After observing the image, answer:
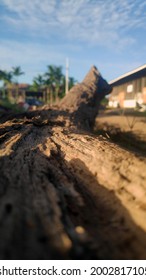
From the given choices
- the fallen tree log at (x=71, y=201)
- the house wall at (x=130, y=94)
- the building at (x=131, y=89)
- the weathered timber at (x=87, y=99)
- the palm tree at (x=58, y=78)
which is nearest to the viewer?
the fallen tree log at (x=71, y=201)

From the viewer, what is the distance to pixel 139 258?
75.9 inches

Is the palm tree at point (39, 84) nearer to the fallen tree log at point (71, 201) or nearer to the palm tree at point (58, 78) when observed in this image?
the palm tree at point (58, 78)

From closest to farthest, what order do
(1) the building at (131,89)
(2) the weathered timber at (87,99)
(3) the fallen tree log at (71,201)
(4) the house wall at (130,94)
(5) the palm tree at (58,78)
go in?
(3) the fallen tree log at (71,201) < (2) the weathered timber at (87,99) < (1) the building at (131,89) < (4) the house wall at (130,94) < (5) the palm tree at (58,78)

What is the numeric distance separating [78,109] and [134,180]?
18.5 ft

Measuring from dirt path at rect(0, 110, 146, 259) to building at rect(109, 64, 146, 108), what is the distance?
19180mm

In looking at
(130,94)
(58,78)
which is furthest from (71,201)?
(58,78)

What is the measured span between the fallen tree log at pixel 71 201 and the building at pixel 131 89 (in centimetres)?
1914

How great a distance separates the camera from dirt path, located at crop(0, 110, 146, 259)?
68.8 inches

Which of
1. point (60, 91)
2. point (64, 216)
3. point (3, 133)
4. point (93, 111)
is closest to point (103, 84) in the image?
point (93, 111)

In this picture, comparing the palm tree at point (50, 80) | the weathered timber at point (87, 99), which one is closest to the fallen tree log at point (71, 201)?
the weathered timber at point (87, 99)

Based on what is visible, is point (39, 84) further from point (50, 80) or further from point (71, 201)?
point (71, 201)

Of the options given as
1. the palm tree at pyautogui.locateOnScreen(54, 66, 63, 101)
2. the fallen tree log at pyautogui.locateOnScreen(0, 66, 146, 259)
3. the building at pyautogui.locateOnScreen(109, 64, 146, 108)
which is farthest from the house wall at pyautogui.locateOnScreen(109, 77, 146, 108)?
the fallen tree log at pyautogui.locateOnScreen(0, 66, 146, 259)

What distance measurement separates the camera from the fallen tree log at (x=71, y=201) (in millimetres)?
1747

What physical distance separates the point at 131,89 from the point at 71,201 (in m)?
26.8
